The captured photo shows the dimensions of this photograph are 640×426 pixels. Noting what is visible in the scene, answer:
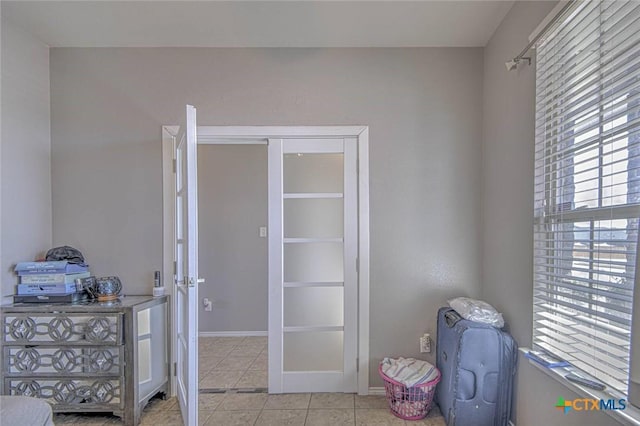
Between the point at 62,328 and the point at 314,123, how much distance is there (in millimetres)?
2135

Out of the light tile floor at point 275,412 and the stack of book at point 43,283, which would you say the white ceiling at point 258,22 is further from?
the light tile floor at point 275,412

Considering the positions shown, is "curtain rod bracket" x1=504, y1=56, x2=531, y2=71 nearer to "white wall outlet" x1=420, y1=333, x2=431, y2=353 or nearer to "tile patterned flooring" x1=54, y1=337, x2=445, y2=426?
"white wall outlet" x1=420, y1=333, x2=431, y2=353

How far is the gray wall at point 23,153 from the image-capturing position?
7.52ft

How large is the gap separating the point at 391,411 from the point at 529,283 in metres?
1.23

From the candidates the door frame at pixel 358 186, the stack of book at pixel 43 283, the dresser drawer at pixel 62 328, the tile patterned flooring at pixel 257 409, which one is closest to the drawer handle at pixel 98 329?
the dresser drawer at pixel 62 328

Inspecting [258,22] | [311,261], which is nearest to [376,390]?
[311,261]

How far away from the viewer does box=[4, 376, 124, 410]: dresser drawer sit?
2.19m

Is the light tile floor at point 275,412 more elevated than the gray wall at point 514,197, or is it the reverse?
the gray wall at point 514,197

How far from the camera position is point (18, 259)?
2.36 metres

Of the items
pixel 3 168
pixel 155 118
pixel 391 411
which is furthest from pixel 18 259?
pixel 391 411

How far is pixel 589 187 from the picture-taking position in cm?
150

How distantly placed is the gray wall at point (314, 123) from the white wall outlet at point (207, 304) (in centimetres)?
148

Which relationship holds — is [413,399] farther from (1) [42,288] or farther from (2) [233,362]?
(1) [42,288]

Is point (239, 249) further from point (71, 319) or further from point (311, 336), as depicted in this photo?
point (71, 319)
